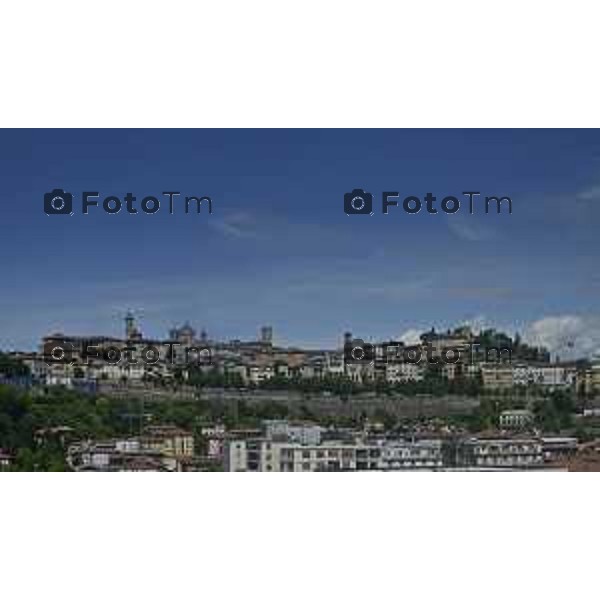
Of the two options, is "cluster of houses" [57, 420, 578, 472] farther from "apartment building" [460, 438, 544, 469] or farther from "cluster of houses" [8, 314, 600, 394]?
"cluster of houses" [8, 314, 600, 394]

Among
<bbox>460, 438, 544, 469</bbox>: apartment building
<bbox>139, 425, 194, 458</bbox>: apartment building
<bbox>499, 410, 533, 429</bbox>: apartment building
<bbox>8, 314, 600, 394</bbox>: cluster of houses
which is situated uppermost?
<bbox>8, 314, 600, 394</bbox>: cluster of houses

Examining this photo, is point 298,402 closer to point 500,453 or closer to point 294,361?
point 294,361

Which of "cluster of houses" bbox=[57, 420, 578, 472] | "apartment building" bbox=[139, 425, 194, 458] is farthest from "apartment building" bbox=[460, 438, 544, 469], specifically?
"apartment building" bbox=[139, 425, 194, 458]

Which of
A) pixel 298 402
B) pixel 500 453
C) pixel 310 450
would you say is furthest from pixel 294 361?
pixel 500 453

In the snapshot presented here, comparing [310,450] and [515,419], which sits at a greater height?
[515,419]

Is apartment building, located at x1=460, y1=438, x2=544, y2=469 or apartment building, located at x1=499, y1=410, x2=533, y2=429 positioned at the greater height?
apartment building, located at x1=499, y1=410, x2=533, y2=429

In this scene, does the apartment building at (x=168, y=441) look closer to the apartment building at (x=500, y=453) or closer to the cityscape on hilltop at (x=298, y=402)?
the cityscape on hilltop at (x=298, y=402)

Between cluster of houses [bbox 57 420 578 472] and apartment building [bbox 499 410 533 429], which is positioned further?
apartment building [bbox 499 410 533 429]
